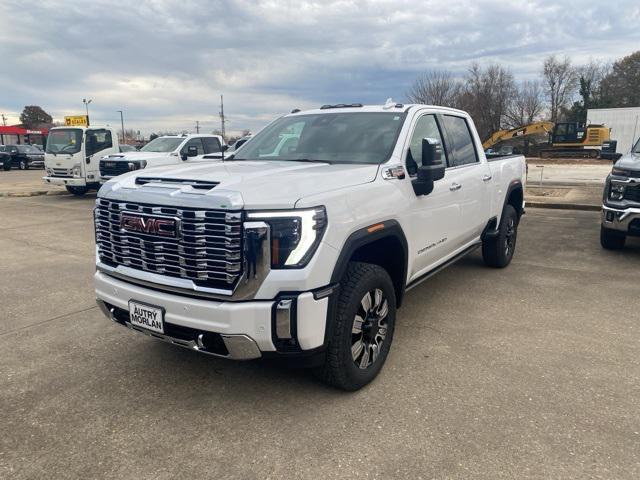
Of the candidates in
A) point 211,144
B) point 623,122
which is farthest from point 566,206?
point 623,122

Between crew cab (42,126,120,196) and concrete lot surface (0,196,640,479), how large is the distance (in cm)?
1115

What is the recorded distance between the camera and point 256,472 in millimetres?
2541

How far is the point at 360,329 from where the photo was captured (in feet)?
10.8

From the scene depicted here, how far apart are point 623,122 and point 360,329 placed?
171 feet

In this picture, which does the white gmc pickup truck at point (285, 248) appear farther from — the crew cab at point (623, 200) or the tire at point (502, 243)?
the crew cab at point (623, 200)

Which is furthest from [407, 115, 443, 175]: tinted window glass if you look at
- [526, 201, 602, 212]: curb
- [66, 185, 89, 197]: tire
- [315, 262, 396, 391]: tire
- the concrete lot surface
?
[66, 185, 89, 197]: tire

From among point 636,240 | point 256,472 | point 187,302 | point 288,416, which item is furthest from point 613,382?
point 636,240

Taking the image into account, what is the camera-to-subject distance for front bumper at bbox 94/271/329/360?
270 centimetres

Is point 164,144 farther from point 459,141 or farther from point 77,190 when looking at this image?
point 459,141

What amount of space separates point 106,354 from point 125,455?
144 centimetres

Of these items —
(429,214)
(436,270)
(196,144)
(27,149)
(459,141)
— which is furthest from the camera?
(27,149)

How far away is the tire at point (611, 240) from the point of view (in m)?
7.29

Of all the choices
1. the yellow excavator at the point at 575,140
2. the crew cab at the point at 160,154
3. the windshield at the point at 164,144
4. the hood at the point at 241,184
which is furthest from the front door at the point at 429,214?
the yellow excavator at the point at 575,140

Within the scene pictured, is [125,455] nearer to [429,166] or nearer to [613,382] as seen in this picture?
[429,166]
